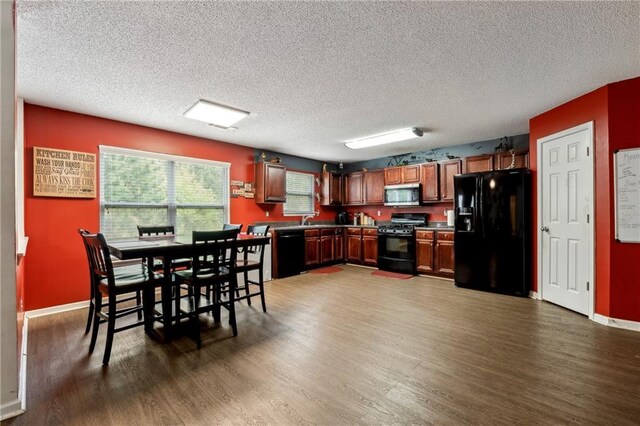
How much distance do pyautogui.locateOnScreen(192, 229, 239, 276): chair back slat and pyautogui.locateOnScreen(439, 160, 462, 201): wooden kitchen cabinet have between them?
421cm

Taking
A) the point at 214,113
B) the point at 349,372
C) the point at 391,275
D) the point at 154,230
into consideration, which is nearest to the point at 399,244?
the point at 391,275

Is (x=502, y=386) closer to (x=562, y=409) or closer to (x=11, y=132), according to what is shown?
(x=562, y=409)

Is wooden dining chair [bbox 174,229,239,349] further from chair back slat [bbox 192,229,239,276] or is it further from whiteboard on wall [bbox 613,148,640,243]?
whiteboard on wall [bbox 613,148,640,243]

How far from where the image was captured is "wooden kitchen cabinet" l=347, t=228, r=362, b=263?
6.36 m

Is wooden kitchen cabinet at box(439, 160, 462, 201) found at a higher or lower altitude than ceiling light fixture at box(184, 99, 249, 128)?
lower

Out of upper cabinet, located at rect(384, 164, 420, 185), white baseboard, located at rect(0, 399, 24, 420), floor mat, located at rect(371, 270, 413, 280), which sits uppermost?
upper cabinet, located at rect(384, 164, 420, 185)

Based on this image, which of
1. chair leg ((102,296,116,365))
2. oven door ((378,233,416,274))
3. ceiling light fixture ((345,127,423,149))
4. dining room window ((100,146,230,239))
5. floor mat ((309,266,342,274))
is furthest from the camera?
floor mat ((309,266,342,274))

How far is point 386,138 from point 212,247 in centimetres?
328

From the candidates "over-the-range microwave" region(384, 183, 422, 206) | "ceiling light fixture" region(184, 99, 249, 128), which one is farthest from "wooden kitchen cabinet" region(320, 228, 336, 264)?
"ceiling light fixture" region(184, 99, 249, 128)

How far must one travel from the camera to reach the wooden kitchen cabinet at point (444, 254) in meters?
5.01

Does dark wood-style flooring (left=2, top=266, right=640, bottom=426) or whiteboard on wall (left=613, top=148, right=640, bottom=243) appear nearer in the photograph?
dark wood-style flooring (left=2, top=266, right=640, bottom=426)

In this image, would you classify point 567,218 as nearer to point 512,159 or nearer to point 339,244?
point 512,159

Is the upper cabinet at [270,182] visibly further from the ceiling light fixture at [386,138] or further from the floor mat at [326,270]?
the floor mat at [326,270]

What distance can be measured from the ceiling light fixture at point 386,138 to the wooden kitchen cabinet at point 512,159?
154cm
